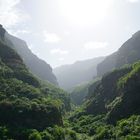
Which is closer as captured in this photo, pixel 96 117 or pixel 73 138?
pixel 73 138

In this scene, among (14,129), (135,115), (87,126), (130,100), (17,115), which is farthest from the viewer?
(87,126)

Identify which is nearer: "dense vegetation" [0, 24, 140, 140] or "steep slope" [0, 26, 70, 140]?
"steep slope" [0, 26, 70, 140]

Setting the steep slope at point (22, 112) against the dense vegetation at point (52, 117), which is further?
the dense vegetation at point (52, 117)

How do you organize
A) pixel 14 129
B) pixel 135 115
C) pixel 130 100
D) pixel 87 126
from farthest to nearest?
Result: pixel 87 126
pixel 130 100
pixel 135 115
pixel 14 129

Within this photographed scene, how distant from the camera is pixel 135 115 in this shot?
149875 mm

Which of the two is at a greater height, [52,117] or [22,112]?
[22,112]

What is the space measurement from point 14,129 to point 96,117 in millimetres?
63726

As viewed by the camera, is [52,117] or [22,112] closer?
[22,112]

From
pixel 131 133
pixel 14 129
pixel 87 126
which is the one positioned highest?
pixel 87 126

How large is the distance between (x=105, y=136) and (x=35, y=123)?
993 inches

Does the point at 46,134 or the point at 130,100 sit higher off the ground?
the point at 130,100

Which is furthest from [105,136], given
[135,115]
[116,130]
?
[135,115]

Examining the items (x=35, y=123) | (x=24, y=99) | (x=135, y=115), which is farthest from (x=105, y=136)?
(x=24, y=99)

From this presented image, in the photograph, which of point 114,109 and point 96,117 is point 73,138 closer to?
point 114,109
